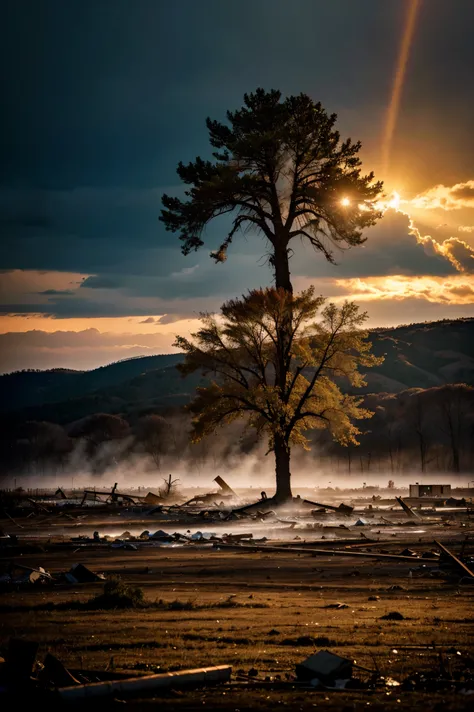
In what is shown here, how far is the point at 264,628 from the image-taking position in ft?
36.9

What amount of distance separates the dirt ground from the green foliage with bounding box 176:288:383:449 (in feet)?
91.8

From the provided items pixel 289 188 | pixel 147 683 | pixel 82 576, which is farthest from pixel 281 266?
pixel 147 683

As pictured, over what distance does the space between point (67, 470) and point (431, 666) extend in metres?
130

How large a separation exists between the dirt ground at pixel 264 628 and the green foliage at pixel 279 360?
91.8 ft

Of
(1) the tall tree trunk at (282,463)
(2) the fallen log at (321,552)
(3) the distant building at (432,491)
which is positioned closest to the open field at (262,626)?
(2) the fallen log at (321,552)

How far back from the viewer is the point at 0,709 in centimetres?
708

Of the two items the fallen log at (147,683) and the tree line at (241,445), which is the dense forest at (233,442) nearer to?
the tree line at (241,445)

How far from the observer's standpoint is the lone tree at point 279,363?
4669cm

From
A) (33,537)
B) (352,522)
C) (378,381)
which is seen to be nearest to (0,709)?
(33,537)

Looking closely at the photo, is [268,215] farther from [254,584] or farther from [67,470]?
[67,470]

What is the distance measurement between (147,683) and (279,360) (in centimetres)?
4001

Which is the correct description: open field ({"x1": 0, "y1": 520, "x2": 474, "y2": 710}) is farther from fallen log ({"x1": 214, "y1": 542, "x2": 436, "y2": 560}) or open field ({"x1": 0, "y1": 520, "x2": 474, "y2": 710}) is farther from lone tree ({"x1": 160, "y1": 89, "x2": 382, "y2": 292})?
lone tree ({"x1": 160, "y1": 89, "x2": 382, "y2": 292})

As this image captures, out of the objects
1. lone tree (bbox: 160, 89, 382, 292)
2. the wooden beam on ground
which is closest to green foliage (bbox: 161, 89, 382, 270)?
lone tree (bbox: 160, 89, 382, 292)

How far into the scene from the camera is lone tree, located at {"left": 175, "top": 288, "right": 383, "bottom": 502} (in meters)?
46.7
